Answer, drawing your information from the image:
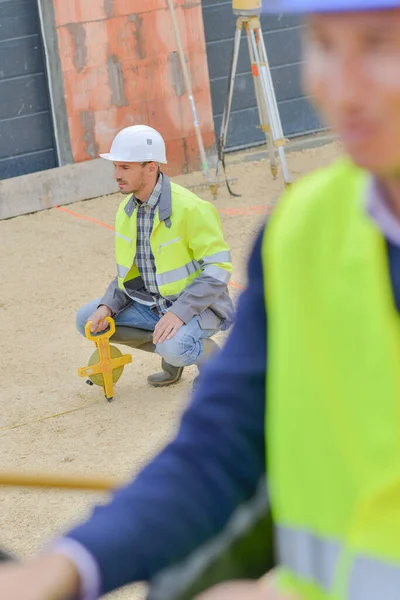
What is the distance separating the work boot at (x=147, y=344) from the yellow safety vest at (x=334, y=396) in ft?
16.3

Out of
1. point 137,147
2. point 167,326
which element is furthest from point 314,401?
point 137,147

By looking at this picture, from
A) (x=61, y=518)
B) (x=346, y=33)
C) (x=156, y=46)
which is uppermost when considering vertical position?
(x=346, y=33)

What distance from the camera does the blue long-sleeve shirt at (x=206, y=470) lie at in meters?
1.21

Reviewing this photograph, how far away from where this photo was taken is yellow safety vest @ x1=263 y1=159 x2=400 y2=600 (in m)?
1.03

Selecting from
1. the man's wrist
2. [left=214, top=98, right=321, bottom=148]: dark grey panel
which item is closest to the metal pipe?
[left=214, top=98, right=321, bottom=148]: dark grey panel

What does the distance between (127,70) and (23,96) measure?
0.94 m

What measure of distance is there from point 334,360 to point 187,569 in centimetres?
33

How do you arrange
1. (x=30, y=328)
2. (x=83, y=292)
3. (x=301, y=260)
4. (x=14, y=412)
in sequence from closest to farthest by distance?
(x=301, y=260)
(x=14, y=412)
(x=30, y=328)
(x=83, y=292)

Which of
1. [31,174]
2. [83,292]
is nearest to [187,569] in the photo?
[83,292]

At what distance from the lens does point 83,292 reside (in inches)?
305

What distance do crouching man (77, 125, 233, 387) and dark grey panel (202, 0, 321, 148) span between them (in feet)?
15.2

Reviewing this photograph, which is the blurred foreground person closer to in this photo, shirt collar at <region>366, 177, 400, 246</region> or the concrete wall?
shirt collar at <region>366, 177, 400, 246</region>

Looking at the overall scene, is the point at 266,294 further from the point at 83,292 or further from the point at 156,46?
the point at 156,46

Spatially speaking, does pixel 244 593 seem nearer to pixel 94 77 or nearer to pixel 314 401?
pixel 314 401
